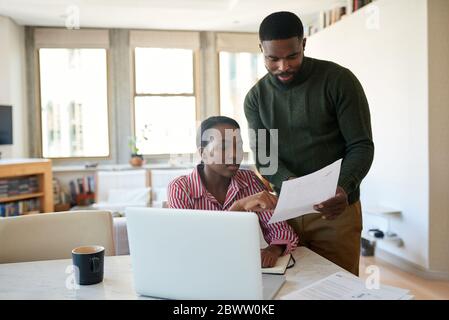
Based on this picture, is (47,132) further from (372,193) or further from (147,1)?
(372,193)

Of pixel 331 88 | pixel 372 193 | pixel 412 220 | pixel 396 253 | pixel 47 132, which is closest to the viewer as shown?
pixel 331 88

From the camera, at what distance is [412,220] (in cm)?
353

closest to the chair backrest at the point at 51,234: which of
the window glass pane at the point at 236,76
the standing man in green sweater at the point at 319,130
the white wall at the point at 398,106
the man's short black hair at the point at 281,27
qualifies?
the standing man in green sweater at the point at 319,130

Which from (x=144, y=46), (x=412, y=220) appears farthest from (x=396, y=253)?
(x=144, y=46)

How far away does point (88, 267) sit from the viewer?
3.74 feet

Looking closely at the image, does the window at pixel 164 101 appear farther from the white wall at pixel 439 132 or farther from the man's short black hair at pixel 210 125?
the man's short black hair at pixel 210 125

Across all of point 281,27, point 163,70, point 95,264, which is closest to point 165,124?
point 163,70

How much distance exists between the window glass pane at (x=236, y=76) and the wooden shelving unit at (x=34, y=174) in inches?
100

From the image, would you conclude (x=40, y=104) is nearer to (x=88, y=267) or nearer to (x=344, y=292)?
(x=88, y=267)

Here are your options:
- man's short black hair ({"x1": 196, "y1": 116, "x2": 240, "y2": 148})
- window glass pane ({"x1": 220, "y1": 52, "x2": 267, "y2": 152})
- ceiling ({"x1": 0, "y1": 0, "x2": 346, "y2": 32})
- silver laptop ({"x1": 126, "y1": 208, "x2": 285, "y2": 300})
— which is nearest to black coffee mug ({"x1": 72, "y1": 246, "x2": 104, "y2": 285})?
silver laptop ({"x1": 126, "y1": 208, "x2": 285, "y2": 300})

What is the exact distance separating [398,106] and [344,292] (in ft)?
9.88

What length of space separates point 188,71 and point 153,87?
55cm

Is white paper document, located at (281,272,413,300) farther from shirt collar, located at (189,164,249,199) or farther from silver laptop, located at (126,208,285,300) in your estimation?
shirt collar, located at (189,164,249,199)

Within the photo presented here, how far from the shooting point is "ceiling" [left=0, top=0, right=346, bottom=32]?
492 cm
